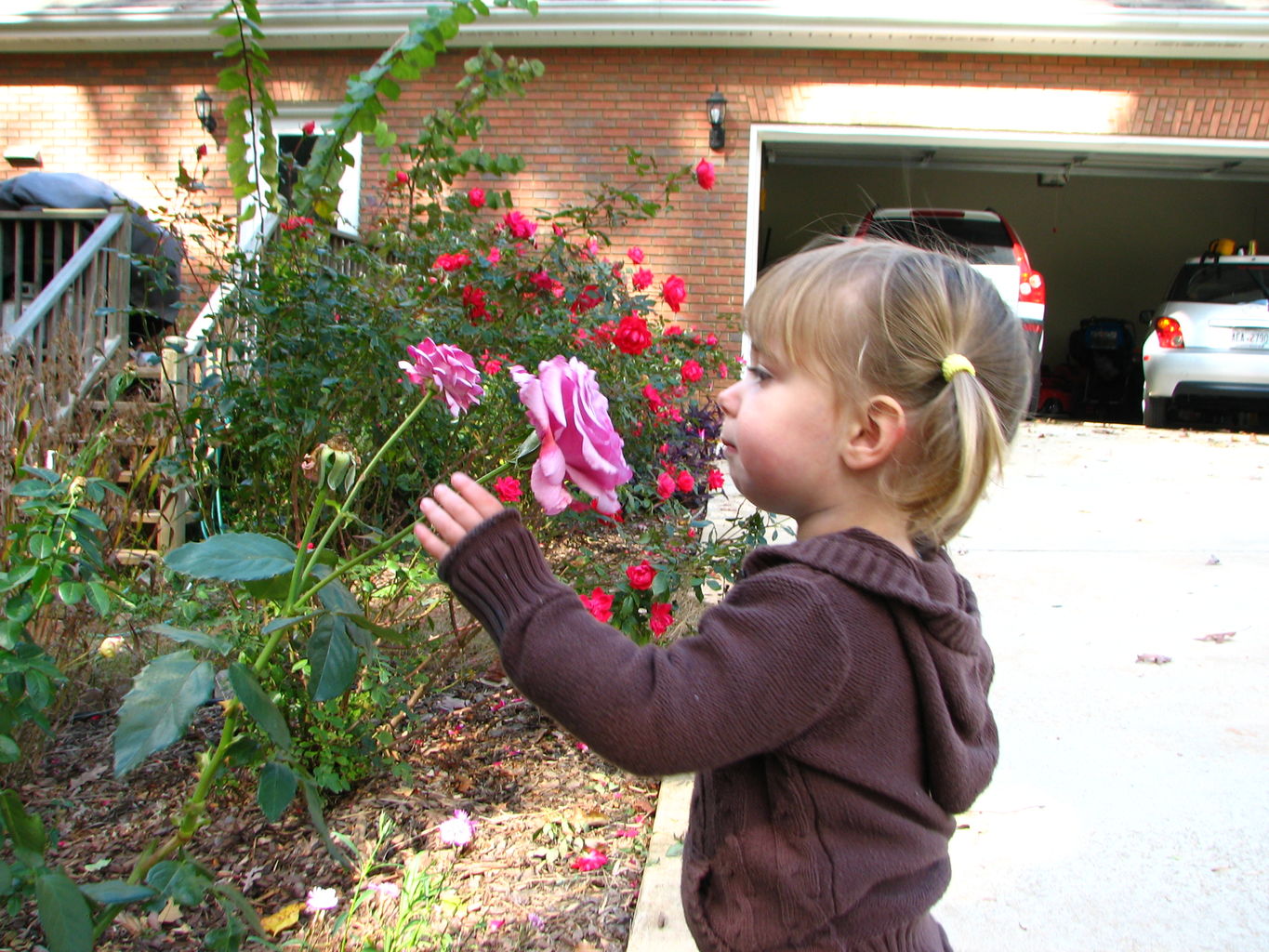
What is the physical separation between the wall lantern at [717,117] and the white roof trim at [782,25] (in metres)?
0.47

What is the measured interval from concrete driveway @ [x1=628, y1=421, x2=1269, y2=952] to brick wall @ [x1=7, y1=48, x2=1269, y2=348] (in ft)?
14.3

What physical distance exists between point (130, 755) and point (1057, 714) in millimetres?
2646

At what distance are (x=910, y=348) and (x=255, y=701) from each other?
2.72 feet

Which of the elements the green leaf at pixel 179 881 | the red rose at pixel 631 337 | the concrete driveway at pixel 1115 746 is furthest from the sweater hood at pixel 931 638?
the red rose at pixel 631 337

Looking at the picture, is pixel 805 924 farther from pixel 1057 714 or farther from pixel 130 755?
pixel 1057 714

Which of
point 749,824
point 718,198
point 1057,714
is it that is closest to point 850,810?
point 749,824

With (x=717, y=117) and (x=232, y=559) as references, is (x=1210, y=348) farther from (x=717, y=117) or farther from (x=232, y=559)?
(x=232, y=559)

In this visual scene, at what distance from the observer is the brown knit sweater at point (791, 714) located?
3.34 feet

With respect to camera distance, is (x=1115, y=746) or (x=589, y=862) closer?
(x=589, y=862)

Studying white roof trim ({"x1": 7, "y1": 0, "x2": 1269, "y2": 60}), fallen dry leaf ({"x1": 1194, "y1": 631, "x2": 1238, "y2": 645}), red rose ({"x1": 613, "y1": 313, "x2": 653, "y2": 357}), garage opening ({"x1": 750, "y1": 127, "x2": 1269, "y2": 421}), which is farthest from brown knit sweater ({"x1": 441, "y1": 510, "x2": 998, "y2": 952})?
garage opening ({"x1": 750, "y1": 127, "x2": 1269, "y2": 421})

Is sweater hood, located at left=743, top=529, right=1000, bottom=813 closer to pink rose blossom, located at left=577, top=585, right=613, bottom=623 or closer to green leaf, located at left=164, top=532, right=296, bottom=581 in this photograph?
green leaf, located at left=164, top=532, right=296, bottom=581

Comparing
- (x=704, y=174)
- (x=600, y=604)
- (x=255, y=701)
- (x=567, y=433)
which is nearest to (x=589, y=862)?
(x=600, y=604)

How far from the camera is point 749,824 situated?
113 cm

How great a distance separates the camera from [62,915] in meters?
1.28
